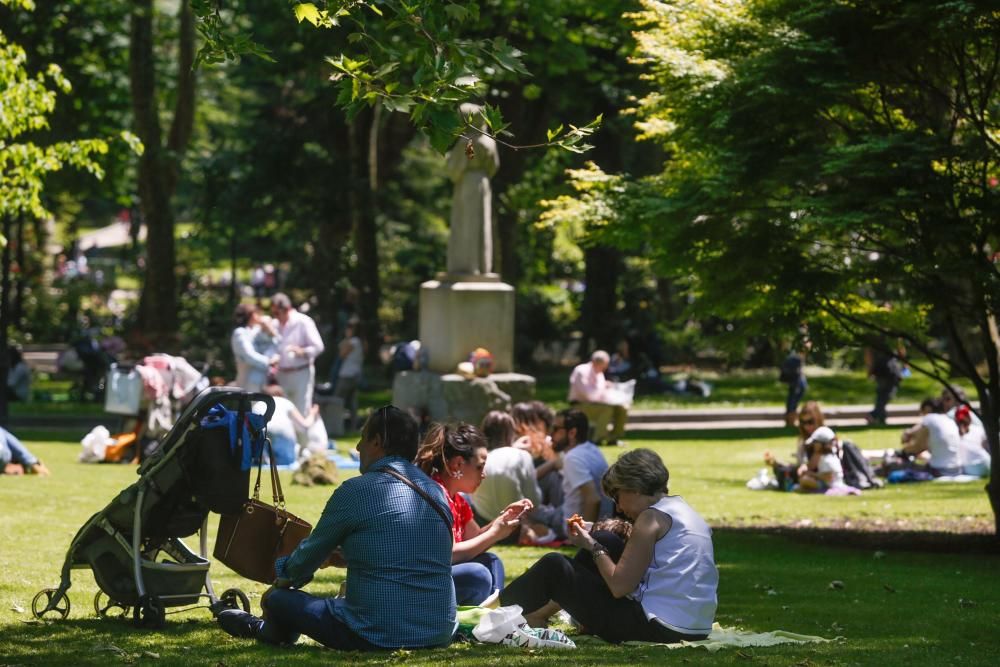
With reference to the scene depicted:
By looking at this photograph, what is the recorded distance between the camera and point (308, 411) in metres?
20.0

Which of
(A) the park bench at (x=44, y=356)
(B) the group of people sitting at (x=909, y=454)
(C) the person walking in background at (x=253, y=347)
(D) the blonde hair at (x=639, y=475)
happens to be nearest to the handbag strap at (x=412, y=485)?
(D) the blonde hair at (x=639, y=475)

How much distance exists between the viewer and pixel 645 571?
25.5 feet

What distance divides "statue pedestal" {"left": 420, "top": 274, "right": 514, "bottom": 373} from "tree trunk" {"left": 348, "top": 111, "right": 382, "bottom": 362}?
44.0 feet

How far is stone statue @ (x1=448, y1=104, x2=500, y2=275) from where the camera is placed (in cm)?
1977

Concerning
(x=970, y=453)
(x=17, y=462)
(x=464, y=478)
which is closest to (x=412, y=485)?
(x=464, y=478)

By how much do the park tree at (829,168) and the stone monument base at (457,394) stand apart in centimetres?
476

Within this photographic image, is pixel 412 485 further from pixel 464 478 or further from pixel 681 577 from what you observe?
pixel 681 577

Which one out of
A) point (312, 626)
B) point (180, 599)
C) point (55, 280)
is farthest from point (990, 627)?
point (55, 280)

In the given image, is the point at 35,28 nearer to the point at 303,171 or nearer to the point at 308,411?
the point at 303,171

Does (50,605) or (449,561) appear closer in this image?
(449,561)

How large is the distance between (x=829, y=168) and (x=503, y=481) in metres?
3.78

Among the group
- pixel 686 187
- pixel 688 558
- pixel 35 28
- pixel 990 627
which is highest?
pixel 35 28

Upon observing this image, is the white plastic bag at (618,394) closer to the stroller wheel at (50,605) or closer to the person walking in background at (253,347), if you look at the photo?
the person walking in background at (253,347)

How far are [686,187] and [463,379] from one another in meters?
6.24
